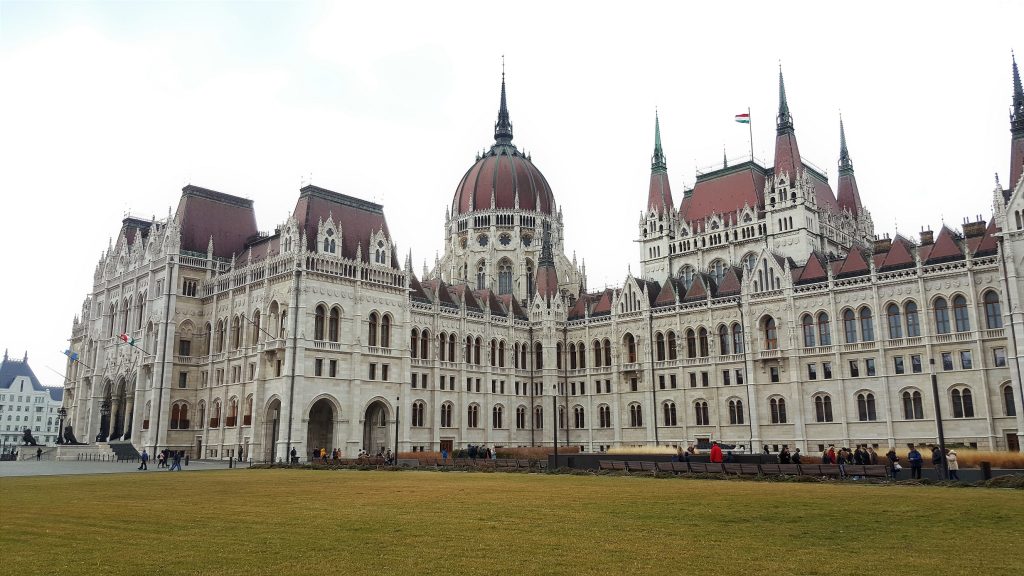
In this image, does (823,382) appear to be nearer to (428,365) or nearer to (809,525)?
(428,365)

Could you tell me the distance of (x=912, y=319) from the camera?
61.9 metres

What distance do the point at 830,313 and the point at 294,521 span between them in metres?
56.1

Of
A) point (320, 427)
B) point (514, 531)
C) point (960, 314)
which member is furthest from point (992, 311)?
point (514, 531)

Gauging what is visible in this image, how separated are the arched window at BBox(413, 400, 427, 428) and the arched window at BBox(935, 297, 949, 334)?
136 ft

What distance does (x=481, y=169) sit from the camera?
336ft

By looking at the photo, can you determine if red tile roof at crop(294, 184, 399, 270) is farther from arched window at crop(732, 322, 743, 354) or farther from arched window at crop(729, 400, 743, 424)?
arched window at crop(729, 400, 743, 424)

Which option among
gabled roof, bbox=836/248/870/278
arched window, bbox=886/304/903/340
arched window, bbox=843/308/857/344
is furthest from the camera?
gabled roof, bbox=836/248/870/278

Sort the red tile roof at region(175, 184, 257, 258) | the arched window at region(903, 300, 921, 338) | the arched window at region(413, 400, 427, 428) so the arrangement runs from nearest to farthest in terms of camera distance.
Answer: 1. the arched window at region(903, 300, 921, 338)
2. the arched window at region(413, 400, 427, 428)
3. the red tile roof at region(175, 184, 257, 258)

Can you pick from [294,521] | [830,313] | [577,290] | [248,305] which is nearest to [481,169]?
[577,290]

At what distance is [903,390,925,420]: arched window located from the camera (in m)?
60.7

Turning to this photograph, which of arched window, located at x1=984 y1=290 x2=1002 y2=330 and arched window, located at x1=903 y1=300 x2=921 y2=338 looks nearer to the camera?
arched window, located at x1=984 y1=290 x2=1002 y2=330

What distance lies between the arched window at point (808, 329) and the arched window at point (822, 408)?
432 centimetres

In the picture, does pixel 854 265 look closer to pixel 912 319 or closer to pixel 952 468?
pixel 912 319

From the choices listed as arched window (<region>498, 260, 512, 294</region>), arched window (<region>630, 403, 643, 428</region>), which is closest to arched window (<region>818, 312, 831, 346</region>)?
arched window (<region>630, 403, 643, 428</region>)
